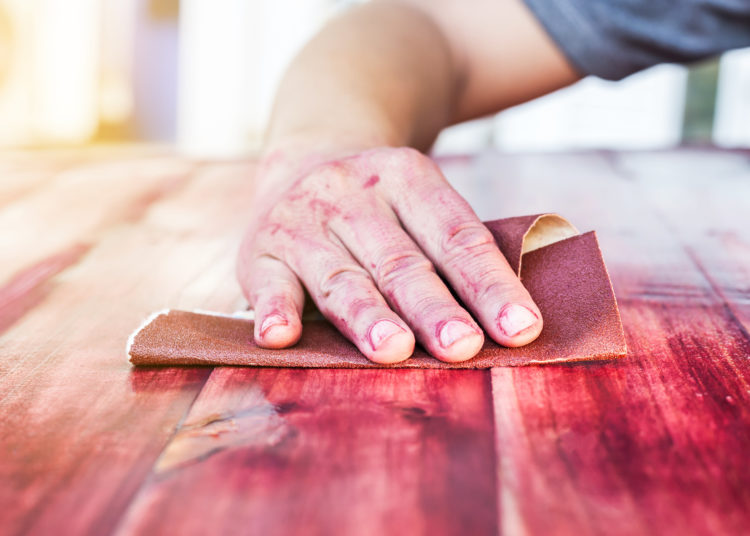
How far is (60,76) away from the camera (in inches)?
94.3

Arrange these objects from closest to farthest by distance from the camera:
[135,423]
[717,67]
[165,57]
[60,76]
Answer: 1. [135,423]
2. [60,76]
3. [165,57]
4. [717,67]

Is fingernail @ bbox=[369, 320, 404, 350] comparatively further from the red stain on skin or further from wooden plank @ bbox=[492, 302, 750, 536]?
the red stain on skin

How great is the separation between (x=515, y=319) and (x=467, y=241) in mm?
93

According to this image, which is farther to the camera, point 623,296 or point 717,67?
point 717,67

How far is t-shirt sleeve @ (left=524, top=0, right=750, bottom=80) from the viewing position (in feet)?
3.19

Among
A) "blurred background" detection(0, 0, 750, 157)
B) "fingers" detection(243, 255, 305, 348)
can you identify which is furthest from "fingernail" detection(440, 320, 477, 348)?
"blurred background" detection(0, 0, 750, 157)

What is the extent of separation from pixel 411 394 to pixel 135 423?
168mm

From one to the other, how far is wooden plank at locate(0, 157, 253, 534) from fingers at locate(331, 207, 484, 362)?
0.14m

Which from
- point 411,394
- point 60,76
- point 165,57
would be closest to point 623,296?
point 411,394

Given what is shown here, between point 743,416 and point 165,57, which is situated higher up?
point 743,416

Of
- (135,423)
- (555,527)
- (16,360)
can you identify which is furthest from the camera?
(16,360)

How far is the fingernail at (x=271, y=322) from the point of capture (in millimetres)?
539

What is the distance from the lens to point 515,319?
1.72 ft

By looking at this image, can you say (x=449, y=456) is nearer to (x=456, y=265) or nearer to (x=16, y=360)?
(x=456, y=265)
